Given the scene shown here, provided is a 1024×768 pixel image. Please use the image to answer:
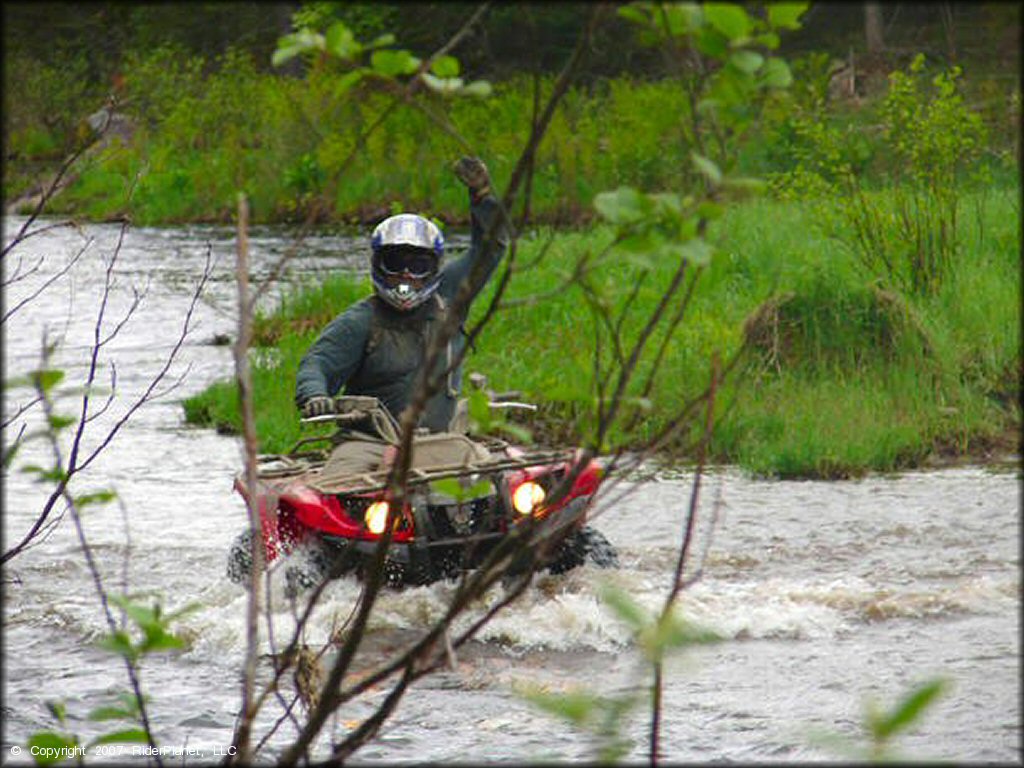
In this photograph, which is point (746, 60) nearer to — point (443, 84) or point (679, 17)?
point (679, 17)

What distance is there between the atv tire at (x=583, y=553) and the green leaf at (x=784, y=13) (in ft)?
21.9

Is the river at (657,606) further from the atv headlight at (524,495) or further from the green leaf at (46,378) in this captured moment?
the green leaf at (46,378)

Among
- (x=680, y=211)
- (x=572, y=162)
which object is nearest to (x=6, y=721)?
(x=680, y=211)

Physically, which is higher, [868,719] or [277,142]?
[868,719]

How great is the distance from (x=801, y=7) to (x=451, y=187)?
28883mm

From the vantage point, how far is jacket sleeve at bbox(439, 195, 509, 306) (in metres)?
2.77

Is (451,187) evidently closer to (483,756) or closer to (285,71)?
(285,71)

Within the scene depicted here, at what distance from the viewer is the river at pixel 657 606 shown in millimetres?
7109

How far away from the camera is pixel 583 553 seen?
30.2 feet

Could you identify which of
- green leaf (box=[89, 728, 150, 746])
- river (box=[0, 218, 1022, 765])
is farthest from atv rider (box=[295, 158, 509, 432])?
green leaf (box=[89, 728, 150, 746])

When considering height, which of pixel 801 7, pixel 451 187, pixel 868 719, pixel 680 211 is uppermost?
pixel 801 7

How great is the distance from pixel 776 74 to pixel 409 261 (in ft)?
20.9

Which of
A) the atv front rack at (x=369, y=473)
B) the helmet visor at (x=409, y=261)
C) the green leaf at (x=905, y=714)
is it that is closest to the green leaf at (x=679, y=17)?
the green leaf at (x=905, y=714)

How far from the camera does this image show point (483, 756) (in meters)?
6.81
